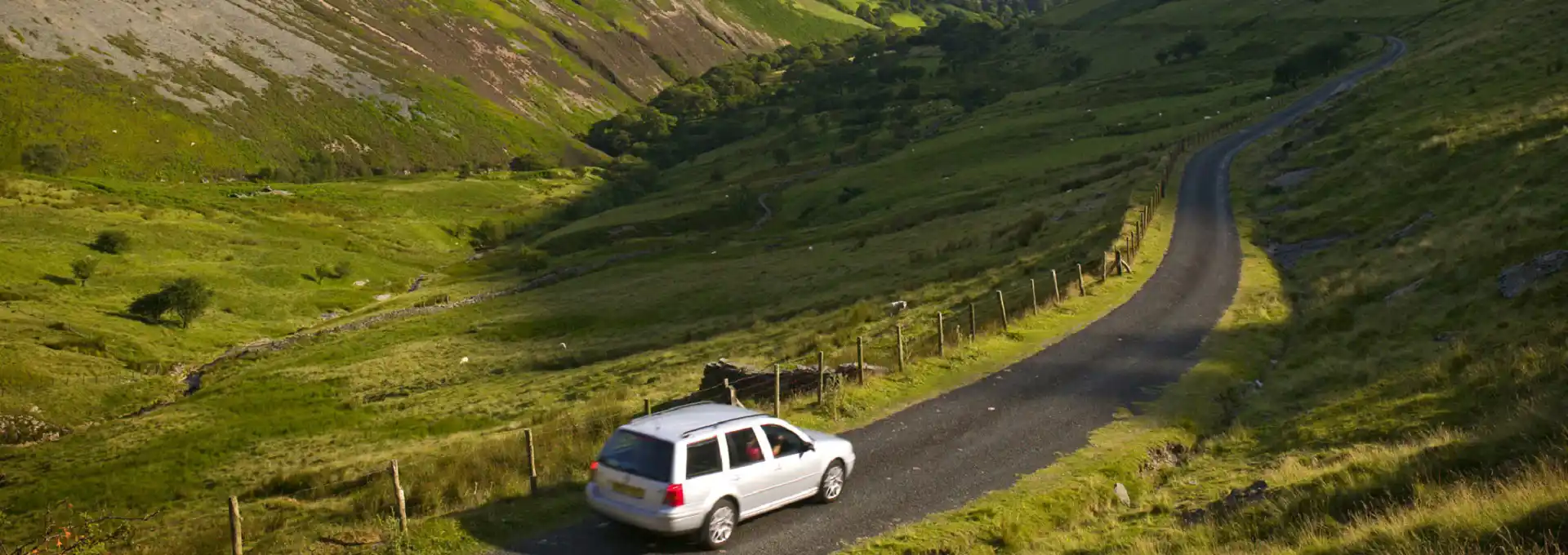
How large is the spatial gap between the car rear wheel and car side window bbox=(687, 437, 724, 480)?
2650 mm

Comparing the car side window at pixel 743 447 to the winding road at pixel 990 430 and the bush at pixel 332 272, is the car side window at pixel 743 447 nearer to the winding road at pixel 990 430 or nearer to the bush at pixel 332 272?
the winding road at pixel 990 430

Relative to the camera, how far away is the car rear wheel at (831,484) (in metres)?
18.2

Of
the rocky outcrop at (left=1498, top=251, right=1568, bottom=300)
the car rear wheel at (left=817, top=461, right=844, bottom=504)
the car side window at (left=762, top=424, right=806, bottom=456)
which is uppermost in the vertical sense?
the rocky outcrop at (left=1498, top=251, right=1568, bottom=300)

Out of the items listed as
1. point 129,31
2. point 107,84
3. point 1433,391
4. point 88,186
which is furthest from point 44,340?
point 129,31

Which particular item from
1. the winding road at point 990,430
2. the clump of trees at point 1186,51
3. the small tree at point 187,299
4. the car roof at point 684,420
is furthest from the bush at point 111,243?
the clump of trees at point 1186,51

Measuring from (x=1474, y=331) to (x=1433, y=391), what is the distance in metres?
6.01

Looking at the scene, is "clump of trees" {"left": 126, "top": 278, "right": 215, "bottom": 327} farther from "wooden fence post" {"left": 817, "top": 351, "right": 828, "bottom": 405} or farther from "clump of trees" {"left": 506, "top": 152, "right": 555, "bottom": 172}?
"clump of trees" {"left": 506, "top": 152, "right": 555, "bottom": 172}

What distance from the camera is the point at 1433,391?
20828 mm

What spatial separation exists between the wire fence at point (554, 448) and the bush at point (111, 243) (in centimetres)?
6640

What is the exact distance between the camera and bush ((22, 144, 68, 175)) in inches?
4916

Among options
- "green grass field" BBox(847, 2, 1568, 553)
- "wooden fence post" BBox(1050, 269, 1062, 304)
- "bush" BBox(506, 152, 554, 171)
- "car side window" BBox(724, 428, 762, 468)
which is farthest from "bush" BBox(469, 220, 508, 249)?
"car side window" BBox(724, 428, 762, 468)

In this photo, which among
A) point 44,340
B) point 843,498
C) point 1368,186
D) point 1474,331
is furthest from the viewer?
point 44,340

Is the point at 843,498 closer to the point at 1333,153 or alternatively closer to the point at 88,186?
the point at 1333,153

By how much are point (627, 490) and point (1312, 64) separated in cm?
13950
